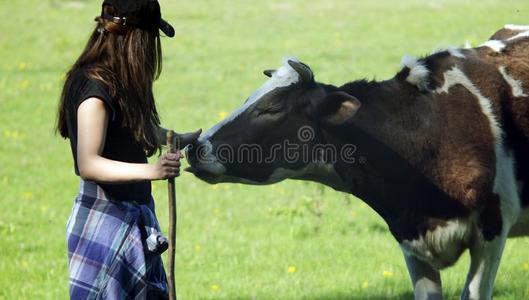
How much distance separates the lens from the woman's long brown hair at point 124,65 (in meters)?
4.17

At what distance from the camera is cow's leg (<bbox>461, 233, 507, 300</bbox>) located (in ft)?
18.0

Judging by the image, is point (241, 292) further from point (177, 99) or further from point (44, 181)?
point (177, 99)

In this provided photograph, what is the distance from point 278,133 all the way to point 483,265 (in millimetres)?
1382

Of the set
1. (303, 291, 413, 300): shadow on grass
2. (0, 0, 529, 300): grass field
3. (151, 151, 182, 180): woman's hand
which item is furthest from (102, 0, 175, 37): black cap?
(303, 291, 413, 300): shadow on grass

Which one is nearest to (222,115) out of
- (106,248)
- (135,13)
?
(106,248)

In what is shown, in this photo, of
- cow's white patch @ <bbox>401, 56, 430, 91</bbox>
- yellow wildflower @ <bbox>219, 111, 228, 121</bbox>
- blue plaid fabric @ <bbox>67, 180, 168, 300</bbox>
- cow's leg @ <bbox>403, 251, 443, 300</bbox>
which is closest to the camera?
blue plaid fabric @ <bbox>67, 180, 168, 300</bbox>

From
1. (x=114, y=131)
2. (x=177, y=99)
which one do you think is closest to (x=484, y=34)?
(x=177, y=99)

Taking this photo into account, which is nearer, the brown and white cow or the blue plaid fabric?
the blue plaid fabric

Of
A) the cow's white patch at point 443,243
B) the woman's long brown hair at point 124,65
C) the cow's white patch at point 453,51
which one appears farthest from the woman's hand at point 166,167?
the cow's white patch at point 453,51

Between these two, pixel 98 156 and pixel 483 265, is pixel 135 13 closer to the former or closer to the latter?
pixel 98 156

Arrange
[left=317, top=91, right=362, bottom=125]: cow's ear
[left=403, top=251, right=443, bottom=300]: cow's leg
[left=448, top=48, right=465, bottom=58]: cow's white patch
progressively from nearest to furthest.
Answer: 1. [left=317, top=91, right=362, bottom=125]: cow's ear
2. [left=403, top=251, right=443, bottom=300]: cow's leg
3. [left=448, top=48, right=465, bottom=58]: cow's white patch

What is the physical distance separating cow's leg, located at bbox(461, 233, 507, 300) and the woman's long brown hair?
87.9 inches

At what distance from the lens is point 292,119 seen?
5.55 metres

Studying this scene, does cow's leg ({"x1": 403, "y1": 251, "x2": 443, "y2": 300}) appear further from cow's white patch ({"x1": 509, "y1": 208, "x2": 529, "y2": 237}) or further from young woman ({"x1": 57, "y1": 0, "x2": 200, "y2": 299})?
young woman ({"x1": 57, "y1": 0, "x2": 200, "y2": 299})
